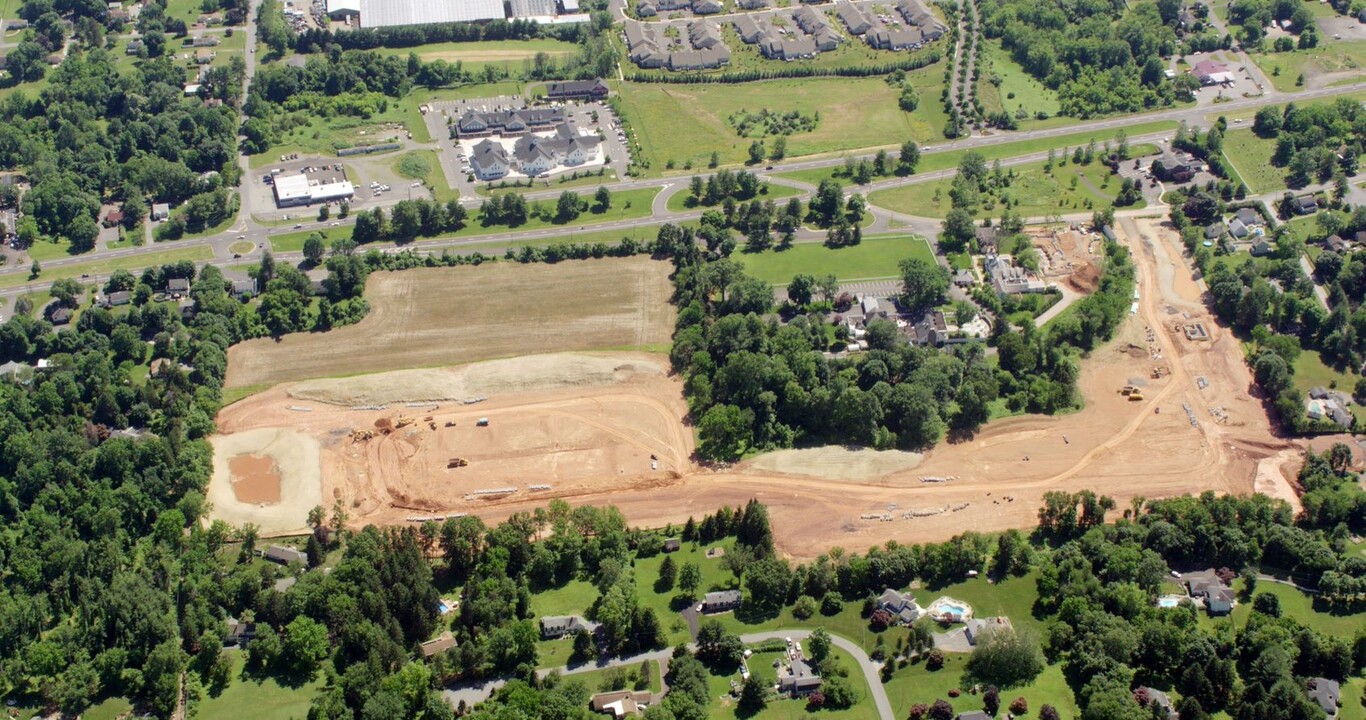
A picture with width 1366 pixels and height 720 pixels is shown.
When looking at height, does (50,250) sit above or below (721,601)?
above

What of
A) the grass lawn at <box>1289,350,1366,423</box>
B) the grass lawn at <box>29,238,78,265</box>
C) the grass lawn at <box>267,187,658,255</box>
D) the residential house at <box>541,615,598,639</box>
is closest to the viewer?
the residential house at <box>541,615,598,639</box>

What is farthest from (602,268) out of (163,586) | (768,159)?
(163,586)

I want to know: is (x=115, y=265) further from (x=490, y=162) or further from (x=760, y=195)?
(x=760, y=195)

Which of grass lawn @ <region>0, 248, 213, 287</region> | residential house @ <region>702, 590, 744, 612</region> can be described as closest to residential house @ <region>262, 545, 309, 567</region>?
residential house @ <region>702, 590, 744, 612</region>

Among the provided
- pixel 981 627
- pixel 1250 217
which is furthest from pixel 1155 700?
pixel 1250 217

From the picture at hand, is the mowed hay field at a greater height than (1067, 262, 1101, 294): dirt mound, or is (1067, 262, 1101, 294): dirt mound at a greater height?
(1067, 262, 1101, 294): dirt mound

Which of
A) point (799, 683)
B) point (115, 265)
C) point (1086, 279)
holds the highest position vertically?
point (1086, 279)

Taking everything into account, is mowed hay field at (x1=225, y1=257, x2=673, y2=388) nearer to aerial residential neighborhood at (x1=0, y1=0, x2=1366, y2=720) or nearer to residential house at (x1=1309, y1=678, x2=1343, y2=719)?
aerial residential neighborhood at (x1=0, y1=0, x2=1366, y2=720)
